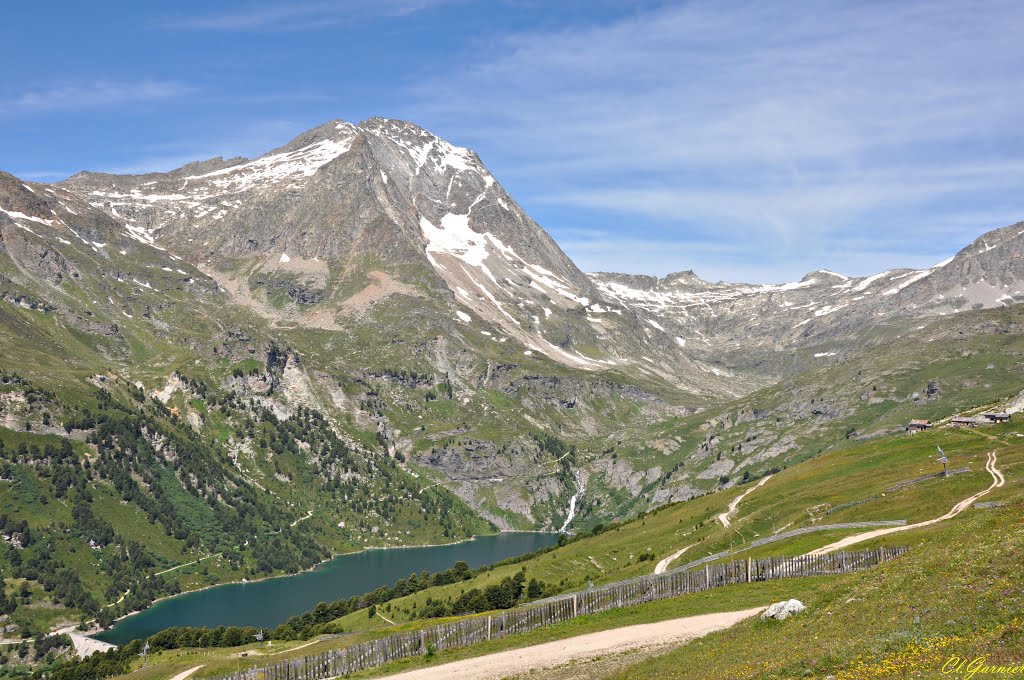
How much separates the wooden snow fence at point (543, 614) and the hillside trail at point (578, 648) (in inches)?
350

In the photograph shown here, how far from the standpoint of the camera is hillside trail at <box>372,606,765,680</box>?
178ft

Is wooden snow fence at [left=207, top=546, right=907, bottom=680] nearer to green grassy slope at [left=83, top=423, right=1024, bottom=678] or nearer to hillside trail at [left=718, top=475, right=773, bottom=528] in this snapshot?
green grassy slope at [left=83, top=423, right=1024, bottom=678]

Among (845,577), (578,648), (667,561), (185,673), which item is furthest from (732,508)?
(578,648)

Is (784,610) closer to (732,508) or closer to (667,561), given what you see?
(667,561)

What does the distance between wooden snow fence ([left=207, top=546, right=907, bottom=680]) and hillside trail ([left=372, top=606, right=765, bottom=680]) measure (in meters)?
8.89

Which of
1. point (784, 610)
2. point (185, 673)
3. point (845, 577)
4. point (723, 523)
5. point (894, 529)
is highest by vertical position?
point (784, 610)

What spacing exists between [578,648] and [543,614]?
14356mm

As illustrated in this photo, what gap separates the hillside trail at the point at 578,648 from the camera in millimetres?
54156

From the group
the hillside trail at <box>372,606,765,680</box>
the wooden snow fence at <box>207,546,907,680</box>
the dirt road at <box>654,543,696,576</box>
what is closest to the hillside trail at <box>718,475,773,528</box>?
the dirt road at <box>654,543,696,576</box>

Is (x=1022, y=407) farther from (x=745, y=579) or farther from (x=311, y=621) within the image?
(x=311, y=621)

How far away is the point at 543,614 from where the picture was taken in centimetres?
7138

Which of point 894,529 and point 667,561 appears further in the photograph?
point 667,561

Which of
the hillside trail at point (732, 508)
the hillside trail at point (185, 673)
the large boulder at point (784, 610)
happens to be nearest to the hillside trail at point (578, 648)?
the large boulder at point (784, 610)

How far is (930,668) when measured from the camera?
30172 mm
